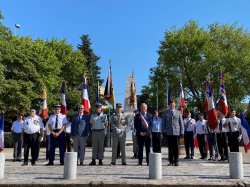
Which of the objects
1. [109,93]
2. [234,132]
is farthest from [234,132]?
[109,93]

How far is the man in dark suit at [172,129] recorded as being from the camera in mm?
12898

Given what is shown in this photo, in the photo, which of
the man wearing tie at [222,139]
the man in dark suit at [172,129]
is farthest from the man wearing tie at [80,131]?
the man wearing tie at [222,139]

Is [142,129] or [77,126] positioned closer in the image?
[142,129]

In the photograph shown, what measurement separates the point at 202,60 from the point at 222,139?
3454 centimetres

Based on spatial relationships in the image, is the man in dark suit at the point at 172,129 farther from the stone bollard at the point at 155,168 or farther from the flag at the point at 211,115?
the stone bollard at the point at 155,168

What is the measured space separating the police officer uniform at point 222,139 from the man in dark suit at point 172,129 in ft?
9.34

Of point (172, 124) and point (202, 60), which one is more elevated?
point (202, 60)

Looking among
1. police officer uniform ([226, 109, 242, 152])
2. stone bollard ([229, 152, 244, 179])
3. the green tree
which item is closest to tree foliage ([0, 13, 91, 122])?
the green tree

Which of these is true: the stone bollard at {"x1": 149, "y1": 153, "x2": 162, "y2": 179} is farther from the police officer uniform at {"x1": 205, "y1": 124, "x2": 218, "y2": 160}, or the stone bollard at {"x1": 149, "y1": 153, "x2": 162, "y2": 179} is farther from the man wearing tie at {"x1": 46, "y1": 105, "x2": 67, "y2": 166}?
the police officer uniform at {"x1": 205, "y1": 124, "x2": 218, "y2": 160}

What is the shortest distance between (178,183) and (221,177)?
1.74 m

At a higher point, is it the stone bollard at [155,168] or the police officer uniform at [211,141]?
the police officer uniform at [211,141]

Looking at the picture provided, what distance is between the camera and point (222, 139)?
15.4 metres

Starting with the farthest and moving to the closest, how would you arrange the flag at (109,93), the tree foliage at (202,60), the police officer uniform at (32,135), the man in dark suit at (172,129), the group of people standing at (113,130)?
the tree foliage at (202,60) → the flag at (109,93) → the police officer uniform at (32,135) → the group of people standing at (113,130) → the man in dark suit at (172,129)

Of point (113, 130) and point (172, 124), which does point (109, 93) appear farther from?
point (172, 124)
